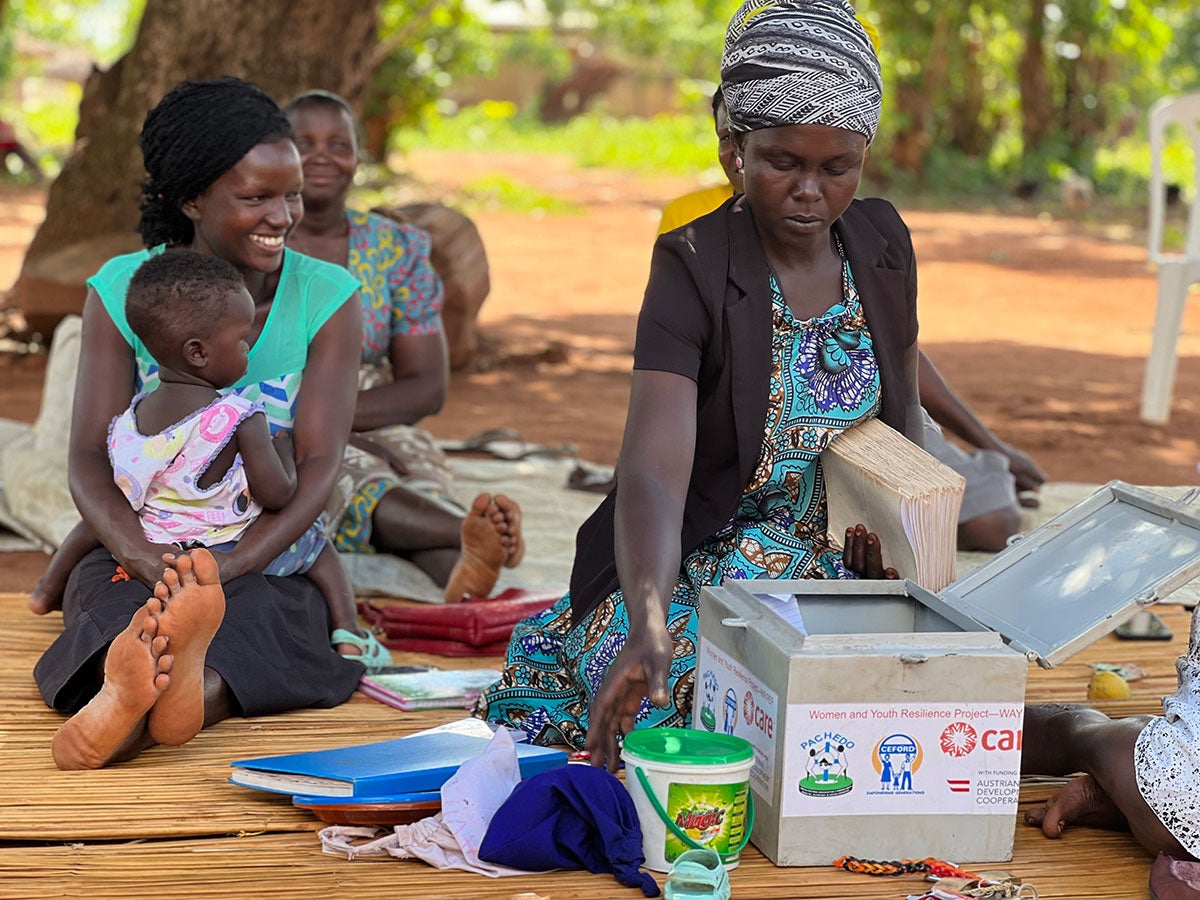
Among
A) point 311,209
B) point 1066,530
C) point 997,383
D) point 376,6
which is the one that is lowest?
point 997,383

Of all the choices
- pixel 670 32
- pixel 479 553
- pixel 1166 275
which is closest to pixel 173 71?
pixel 479 553

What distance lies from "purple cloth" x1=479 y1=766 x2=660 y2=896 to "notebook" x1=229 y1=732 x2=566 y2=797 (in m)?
0.19

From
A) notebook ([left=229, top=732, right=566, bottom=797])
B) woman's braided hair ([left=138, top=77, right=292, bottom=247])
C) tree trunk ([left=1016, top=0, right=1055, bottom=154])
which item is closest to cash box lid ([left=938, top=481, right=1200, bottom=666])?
notebook ([left=229, top=732, right=566, bottom=797])

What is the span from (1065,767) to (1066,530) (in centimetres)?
41

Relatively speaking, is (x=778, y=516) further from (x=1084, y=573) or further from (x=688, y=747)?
(x=688, y=747)

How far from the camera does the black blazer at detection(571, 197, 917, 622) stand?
9.07 feet

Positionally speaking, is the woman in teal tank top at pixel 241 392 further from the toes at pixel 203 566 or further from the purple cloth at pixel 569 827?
the purple cloth at pixel 569 827

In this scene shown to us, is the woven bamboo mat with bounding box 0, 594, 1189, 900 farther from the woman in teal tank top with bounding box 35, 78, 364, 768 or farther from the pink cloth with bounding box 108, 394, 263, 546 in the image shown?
the pink cloth with bounding box 108, 394, 263, 546

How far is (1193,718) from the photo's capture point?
240 cm

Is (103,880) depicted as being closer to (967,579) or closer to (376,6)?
(967,579)

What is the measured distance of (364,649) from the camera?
3.47 m

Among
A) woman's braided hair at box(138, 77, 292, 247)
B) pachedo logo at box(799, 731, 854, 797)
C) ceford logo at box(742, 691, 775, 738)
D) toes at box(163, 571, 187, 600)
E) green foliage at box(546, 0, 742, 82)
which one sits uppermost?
green foliage at box(546, 0, 742, 82)

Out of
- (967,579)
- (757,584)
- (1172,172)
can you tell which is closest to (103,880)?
(757,584)

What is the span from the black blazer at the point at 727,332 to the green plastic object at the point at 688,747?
530mm
